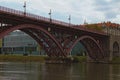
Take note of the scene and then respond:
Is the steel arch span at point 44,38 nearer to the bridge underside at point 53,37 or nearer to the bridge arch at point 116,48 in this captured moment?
the bridge underside at point 53,37

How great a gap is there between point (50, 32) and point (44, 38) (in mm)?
3409

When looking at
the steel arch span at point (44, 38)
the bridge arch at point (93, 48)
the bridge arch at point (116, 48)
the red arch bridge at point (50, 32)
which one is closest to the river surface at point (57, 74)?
Answer: the red arch bridge at point (50, 32)

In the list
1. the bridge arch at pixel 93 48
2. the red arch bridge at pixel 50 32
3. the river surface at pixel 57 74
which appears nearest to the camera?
the river surface at pixel 57 74

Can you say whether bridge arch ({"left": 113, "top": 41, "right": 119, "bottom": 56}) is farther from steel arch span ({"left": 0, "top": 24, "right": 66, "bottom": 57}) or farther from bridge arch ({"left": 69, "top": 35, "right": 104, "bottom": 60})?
steel arch span ({"left": 0, "top": 24, "right": 66, "bottom": 57})

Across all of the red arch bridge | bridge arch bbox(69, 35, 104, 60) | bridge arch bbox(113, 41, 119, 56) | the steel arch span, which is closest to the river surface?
the red arch bridge

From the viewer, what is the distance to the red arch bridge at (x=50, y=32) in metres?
71.5

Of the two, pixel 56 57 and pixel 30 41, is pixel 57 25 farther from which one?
pixel 30 41

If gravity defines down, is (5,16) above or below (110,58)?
above

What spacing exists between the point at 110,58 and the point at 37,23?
51675 mm

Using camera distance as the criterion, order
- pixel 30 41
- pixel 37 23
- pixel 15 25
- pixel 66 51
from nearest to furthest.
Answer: pixel 15 25
pixel 37 23
pixel 66 51
pixel 30 41

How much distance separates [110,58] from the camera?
126 m

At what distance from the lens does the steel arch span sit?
7969 cm

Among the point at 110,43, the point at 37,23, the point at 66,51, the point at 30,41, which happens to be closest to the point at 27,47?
the point at 30,41

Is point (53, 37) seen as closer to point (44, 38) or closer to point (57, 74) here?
point (44, 38)
